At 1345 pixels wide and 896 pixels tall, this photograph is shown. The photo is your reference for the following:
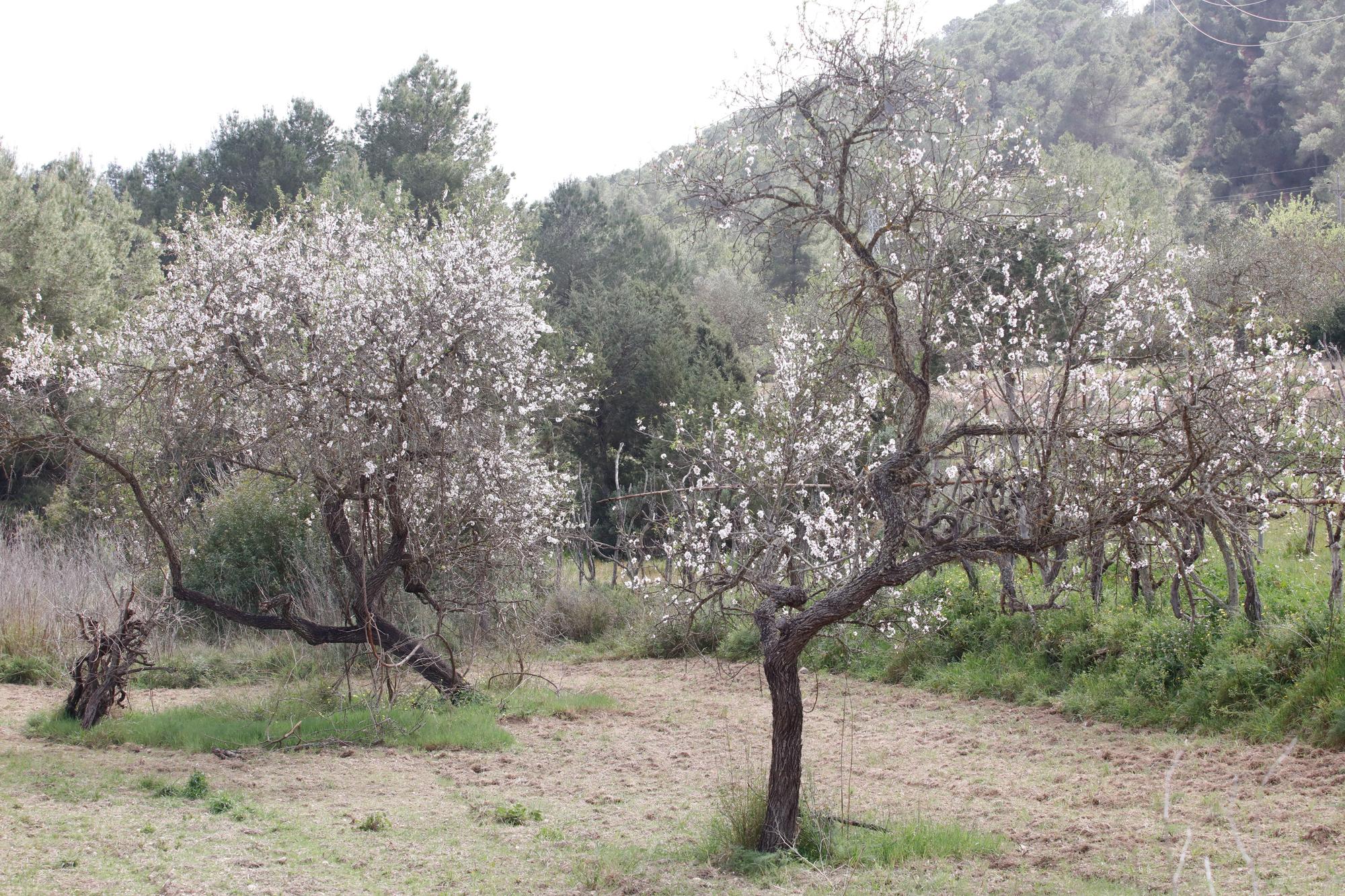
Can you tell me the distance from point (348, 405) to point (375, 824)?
3.64 meters

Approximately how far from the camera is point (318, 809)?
5.84 meters

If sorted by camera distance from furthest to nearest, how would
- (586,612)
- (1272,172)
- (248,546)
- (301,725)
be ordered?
(1272,172), (586,612), (248,546), (301,725)

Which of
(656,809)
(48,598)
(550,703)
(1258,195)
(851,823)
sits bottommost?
(550,703)

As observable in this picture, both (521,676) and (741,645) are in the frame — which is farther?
(741,645)

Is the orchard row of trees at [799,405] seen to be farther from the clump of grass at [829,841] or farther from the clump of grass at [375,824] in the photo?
the clump of grass at [375,824]

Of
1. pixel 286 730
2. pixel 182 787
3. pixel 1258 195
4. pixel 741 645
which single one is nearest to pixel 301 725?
pixel 286 730

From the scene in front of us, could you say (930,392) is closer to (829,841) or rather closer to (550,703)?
(829,841)

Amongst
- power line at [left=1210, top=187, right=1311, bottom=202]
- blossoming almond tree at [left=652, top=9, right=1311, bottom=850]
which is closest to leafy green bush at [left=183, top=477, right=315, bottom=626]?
blossoming almond tree at [left=652, top=9, right=1311, bottom=850]

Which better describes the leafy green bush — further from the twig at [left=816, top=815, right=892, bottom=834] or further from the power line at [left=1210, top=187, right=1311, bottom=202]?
the power line at [left=1210, top=187, right=1311, bottom=202]

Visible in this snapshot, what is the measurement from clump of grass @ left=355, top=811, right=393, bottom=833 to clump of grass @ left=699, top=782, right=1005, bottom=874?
176cm

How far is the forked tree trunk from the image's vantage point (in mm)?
4684

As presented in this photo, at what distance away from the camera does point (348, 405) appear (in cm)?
805

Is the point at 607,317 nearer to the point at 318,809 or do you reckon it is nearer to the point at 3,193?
the point at 3,193

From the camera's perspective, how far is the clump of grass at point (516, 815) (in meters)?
5.69
